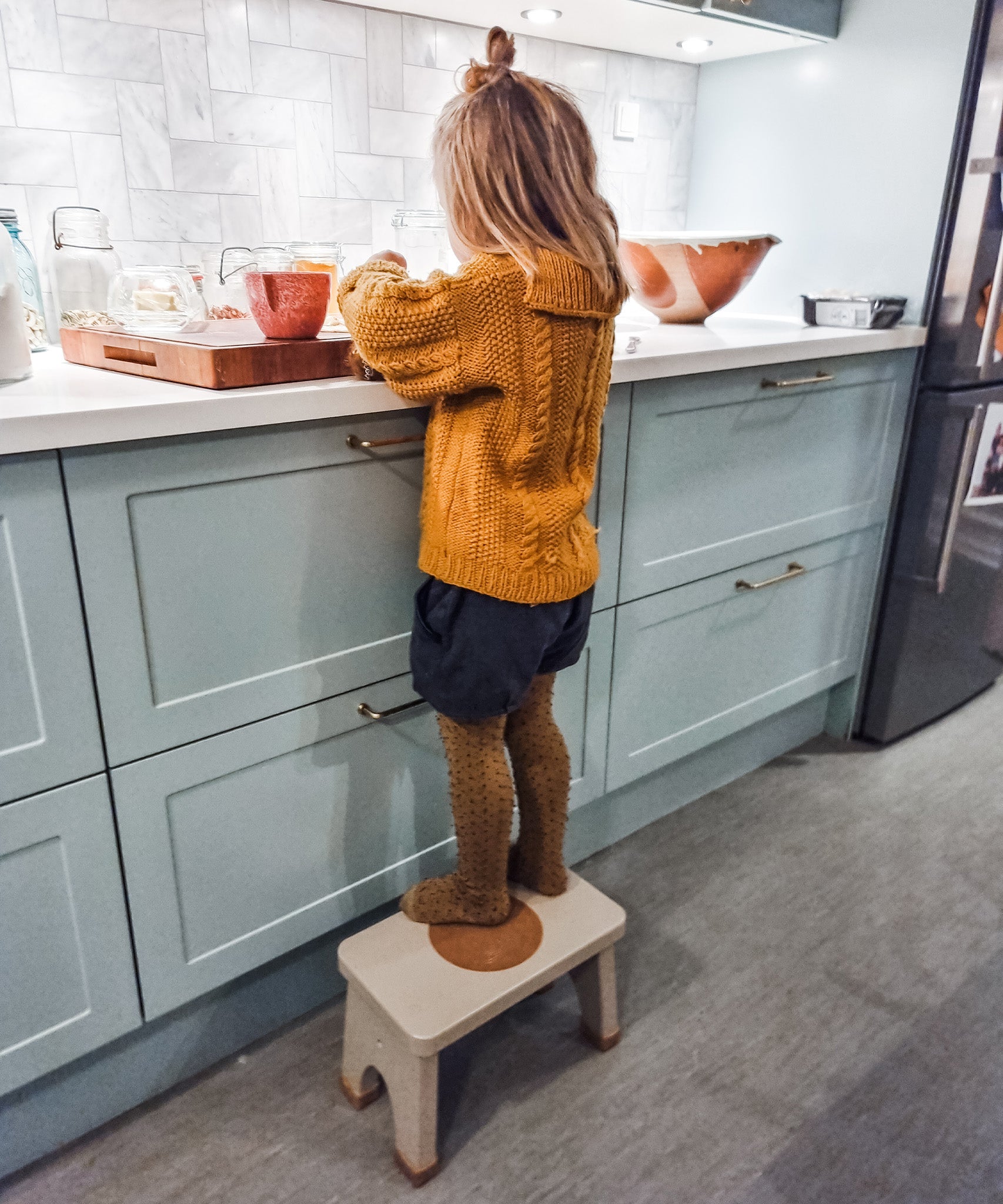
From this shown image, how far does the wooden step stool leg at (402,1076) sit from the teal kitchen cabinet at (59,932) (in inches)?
11.3

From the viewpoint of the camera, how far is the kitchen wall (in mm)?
1771

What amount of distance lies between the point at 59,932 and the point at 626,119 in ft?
6.21

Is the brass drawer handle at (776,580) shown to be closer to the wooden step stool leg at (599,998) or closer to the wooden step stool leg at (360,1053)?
the wooden step stool leg at (599,998)

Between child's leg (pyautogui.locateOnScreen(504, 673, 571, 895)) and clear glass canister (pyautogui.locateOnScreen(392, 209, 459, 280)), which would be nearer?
child's leg (pyautogui.locateOnScreen(504, 673, 571, 895))

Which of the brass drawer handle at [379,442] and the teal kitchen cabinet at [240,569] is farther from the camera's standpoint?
the brass drawer handle at [379,442]

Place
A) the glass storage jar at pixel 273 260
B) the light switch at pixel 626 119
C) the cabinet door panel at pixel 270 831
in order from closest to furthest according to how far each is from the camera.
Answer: the cabinet door panel at pixel 270 831
the glass storage jar at pixel 273 260
the light switch at pixel 626 119

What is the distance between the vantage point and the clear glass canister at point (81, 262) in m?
1.40

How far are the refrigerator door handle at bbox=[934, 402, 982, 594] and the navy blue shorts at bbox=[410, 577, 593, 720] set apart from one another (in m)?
1.18

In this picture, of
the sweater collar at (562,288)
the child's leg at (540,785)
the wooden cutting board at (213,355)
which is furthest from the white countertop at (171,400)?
the child's leg at (540,785)

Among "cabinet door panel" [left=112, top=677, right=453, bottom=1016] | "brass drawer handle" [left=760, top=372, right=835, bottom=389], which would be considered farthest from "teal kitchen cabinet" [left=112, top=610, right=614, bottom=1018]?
"brass drawer handle" [left=760, top=372, right=835, bottom=389]

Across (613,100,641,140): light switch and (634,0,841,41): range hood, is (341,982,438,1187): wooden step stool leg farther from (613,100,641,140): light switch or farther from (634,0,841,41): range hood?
(613,100,641,140): light switch

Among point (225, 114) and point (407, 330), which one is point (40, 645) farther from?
point (225, 114)

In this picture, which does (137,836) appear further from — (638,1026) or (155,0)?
(155,0)

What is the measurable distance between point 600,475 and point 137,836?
2.65 feet
